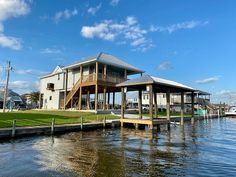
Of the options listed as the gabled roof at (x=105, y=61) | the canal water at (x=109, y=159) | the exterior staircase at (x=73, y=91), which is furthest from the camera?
the exterior staircase at (x=73, y=91)

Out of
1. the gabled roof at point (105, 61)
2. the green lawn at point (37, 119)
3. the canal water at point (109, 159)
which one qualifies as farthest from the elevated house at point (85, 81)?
the canal water at point (109, 159)

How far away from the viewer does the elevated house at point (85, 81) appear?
33094 millimetres


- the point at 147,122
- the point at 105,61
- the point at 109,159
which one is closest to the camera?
the point at 109,159

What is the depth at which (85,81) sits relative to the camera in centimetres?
3409

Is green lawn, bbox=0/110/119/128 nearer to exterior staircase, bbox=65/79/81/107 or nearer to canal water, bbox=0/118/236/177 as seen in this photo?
canal water, bbox=0/118/236/177

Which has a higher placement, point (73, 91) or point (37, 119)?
point (73, 91)

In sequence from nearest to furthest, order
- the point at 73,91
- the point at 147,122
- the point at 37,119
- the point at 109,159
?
the point at 109,159 → the point at 147,122 → the point at 37,119 → the point at 73,91

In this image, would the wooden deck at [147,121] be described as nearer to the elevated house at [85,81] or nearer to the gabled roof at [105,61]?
the elevated house at [85,81]

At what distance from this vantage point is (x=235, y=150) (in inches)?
557

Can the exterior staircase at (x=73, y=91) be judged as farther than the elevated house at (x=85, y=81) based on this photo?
Yes

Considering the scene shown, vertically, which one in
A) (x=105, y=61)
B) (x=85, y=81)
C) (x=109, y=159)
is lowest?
(x=109, y=159)

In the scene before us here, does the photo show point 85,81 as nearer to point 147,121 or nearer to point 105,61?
point 105,61

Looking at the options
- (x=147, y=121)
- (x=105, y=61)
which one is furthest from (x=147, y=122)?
(x=105, y=61)

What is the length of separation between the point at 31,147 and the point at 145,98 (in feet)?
195
